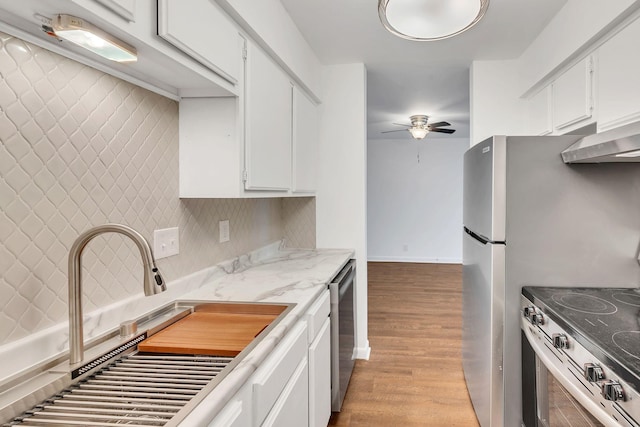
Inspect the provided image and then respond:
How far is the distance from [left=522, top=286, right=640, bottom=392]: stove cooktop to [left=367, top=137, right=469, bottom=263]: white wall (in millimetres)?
5554

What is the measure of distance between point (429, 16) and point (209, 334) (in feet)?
4.60

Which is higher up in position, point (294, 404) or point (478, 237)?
point (478, 237)

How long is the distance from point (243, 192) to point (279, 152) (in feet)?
1.78

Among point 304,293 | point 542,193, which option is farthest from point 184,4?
point 542,193

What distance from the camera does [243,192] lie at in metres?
1.73

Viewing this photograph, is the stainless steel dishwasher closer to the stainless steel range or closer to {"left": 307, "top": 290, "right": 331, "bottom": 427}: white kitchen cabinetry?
{"left": 307, "top": 290, "right": 331, "bottom": 427}: white kitchen cabinetry

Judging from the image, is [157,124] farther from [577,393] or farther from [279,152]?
[577,393]

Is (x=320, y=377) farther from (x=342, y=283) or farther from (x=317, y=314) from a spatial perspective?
(x=342, y=283)

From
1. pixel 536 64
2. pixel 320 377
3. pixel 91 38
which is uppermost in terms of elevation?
pixel 536 64

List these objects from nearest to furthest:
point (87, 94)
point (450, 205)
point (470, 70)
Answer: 1. point (87, 94)
2. point (470, 70)
3. point (450, 205)

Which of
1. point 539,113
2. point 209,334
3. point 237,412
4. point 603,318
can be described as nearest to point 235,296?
point 209,334

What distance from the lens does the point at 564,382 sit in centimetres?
135

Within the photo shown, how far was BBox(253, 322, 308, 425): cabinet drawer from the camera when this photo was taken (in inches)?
43.4

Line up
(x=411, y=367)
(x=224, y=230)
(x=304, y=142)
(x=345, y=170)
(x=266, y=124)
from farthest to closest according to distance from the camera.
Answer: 1. (x=345, y=170)
2. (x=411, y=367)
3. (x=304, y=142)
4. (x=224, y=230)
5. (x=266, y=124)
